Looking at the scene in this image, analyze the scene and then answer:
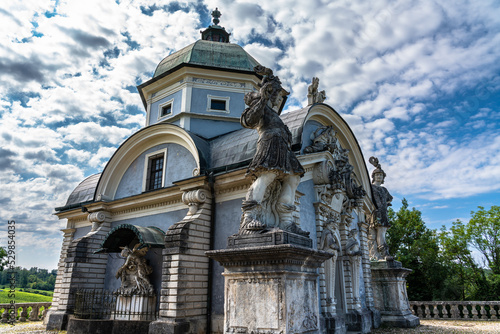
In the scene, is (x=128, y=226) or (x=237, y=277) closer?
(x=237, y=277)

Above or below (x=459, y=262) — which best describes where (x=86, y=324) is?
below

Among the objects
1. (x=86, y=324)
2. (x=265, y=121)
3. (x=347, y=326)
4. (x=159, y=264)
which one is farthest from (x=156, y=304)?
(x=265, y=121)

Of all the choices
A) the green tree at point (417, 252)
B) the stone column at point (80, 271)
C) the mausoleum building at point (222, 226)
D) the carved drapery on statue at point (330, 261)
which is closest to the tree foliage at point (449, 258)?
the green tree at point (417, 252)

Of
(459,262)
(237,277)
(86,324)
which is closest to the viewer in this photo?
(237,277)

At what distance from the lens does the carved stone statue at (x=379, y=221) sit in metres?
18.7

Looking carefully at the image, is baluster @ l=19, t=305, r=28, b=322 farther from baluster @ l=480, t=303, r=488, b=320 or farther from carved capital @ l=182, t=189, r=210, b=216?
baluster @ l=480, t=303, r=488, b=320

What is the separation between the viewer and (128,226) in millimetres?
12914

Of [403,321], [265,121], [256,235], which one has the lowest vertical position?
[403,321]

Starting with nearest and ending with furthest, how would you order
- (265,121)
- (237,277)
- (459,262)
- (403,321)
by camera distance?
(237,277) < (265,121) < (403,321) < (459,262)

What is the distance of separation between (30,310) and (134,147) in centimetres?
1140

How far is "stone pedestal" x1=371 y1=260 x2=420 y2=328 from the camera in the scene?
16.8m

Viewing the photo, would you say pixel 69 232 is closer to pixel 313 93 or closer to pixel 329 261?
pixel 329 261

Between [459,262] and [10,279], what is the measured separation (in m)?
31.4

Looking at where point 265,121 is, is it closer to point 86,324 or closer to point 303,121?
point 303,121
